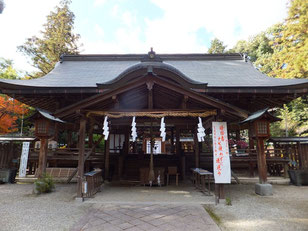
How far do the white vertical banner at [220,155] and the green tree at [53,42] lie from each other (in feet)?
62.3

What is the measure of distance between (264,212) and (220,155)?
1760 millimetres

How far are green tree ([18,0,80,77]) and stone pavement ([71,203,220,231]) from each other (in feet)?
61.1

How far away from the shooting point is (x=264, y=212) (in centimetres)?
477

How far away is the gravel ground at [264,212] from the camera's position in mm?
3939

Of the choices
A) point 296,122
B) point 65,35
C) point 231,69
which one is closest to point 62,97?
point 231,69

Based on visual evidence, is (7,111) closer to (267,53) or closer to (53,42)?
(53,42)

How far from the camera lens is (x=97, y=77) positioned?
9.66 m

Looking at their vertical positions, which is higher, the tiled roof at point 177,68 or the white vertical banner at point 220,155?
the tiled roof at point 177,68

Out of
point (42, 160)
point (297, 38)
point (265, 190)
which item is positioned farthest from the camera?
point (297, 38)

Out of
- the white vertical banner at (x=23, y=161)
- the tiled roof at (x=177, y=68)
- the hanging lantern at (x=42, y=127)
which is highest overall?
the tiled roof at (x=177, y=68)

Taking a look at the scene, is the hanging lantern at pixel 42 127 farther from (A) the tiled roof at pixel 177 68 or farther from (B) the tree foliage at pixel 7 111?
(B) the tree foliage at pixel 7 111

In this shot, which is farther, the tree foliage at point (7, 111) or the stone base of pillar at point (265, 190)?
the tree foliage at point (7, 111)

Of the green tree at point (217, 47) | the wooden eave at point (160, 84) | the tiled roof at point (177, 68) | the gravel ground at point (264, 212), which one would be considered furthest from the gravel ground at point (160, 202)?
the green tree at point (217, 47)

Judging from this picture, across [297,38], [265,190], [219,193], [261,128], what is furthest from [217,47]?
[219,193]
